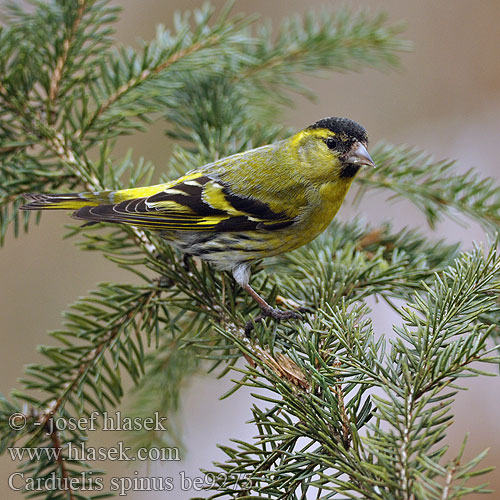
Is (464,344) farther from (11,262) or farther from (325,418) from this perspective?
(11,262)

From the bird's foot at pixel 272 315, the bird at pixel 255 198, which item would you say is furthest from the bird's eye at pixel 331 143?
the bird's foot at pixel 272 315

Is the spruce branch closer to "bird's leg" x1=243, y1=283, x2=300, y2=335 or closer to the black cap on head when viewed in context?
the black cap on head

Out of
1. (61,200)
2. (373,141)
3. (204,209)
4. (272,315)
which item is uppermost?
(373,141)

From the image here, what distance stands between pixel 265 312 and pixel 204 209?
49 centimetres

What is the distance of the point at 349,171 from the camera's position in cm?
164

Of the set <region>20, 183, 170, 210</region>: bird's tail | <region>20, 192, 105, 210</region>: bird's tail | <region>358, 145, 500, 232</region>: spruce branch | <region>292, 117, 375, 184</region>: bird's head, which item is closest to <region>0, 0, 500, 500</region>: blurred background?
<region>292, 117, 375, 184</region>: bird's head

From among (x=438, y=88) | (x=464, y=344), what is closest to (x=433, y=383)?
(x=464, y=344)

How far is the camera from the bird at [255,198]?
1.48 metres

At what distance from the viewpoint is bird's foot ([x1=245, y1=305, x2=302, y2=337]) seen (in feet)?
3.83

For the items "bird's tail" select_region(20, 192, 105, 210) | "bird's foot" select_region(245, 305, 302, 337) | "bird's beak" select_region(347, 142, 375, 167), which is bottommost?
"bird's foot" select_region(245, 305, 302, 337)

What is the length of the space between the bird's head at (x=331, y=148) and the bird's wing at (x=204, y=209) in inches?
7.8

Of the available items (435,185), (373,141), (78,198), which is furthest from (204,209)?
(373,141)

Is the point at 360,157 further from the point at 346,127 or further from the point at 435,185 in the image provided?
the point at 435,185

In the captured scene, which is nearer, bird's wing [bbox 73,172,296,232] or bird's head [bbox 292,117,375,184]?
bird's wing [bbox 73,172,296,232]
